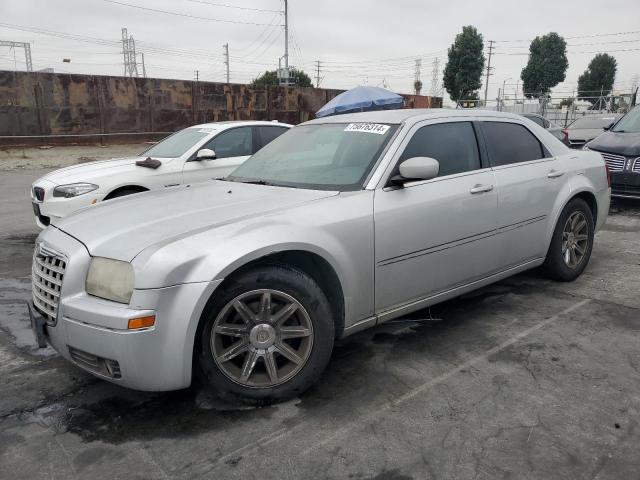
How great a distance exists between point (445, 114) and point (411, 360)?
5.97ft

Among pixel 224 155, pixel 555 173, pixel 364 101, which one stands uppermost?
pixel 364 101

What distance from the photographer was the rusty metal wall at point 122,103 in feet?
63.7

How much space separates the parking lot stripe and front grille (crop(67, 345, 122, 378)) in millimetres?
984

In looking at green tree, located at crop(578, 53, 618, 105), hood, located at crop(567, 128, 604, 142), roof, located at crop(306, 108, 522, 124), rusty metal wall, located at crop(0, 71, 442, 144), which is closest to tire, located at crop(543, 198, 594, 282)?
roof, located at crop(306, 108, 522, 124)

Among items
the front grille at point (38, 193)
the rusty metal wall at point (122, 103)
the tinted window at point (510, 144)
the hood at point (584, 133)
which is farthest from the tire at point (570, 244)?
the rusty metal wall at point (122, 103)

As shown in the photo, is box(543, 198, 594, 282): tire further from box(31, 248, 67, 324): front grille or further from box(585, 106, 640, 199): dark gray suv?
box(31, 248, 67, 324): front grille

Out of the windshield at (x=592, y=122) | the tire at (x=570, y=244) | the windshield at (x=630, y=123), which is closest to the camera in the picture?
the tire at (x=570, y=244)

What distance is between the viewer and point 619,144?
8.20 meters

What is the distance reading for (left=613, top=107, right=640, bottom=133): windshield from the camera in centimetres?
877

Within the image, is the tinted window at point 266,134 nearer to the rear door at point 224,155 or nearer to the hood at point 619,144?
the rear door at point 224,155

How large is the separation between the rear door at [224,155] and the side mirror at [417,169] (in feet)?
12.7

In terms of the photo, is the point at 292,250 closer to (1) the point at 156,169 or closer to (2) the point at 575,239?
(2) the point at 575,239

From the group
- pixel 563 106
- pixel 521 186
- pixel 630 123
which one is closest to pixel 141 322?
pixel 521 186

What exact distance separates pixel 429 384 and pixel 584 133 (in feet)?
43.1
